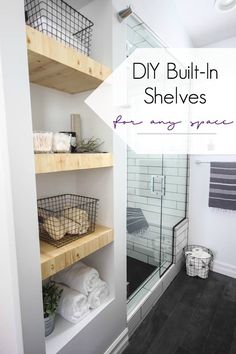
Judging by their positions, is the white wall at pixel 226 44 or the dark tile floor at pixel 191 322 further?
the white wall at pixel 226 44

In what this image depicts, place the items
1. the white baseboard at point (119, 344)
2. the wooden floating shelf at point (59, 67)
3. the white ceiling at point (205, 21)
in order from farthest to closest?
1. the white ceiling at point (205, 21)
2. the white baseboard at point (119, 344)
3. the wooden floating shelf at point (59, 67)

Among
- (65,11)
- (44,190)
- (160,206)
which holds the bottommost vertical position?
(160,206)

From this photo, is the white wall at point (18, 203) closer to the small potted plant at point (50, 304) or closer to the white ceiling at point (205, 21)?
the small potted plant at point (50, 304)

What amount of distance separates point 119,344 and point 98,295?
0.43m

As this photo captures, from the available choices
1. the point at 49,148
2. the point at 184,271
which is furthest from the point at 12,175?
the point at 184,271

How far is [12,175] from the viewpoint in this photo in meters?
0.74

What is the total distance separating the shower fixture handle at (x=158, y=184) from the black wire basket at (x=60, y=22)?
1.27m

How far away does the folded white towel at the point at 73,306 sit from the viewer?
114 centimetres

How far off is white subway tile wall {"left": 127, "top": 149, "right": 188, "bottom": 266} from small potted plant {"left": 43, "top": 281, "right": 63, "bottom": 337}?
2.79 ft

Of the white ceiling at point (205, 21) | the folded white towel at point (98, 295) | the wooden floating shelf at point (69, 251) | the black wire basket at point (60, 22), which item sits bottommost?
the folded white towel at point (98, 295)

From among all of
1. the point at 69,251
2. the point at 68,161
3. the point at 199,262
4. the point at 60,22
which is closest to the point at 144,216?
the point at 199,262

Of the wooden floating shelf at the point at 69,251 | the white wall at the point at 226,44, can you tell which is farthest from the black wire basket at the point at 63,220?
the white wall at the point at 226,44

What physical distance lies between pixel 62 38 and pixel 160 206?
166 centimetres

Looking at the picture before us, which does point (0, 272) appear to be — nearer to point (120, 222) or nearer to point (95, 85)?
point (120, 222)
